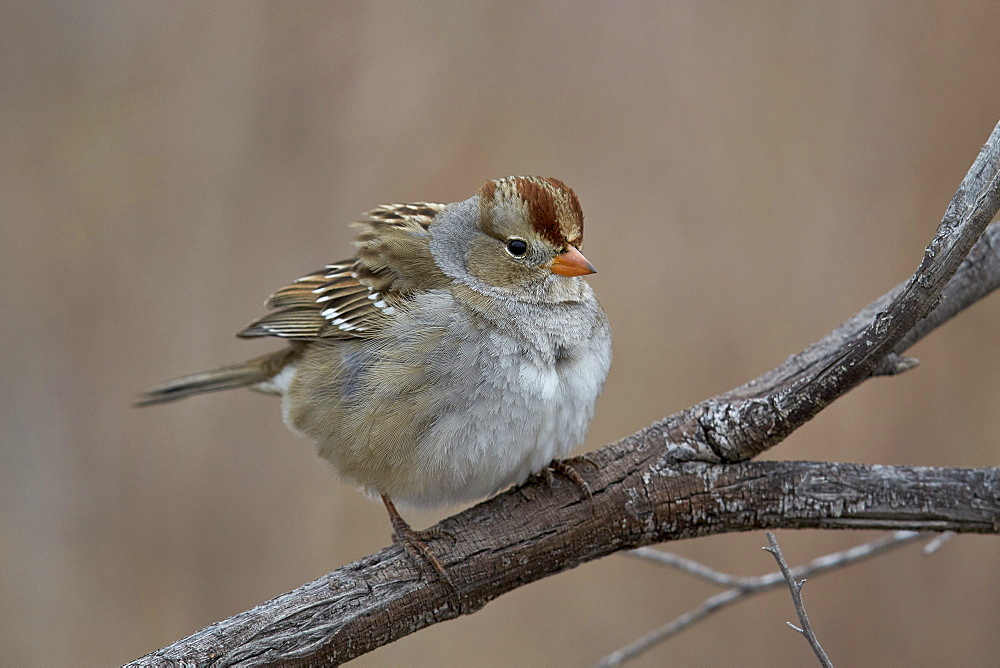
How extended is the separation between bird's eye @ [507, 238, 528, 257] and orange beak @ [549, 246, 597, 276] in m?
0.11

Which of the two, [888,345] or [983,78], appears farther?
[983,78]

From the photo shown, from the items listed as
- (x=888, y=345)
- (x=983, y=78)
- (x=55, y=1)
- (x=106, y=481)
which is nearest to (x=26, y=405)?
(x=106, y=481)

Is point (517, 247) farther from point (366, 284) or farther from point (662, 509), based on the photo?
point (662, 509)

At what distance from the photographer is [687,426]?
3.07 m

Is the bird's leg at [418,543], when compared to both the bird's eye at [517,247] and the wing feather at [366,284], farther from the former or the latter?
the bird's eye at [517,247]

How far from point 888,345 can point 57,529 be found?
13.8ft

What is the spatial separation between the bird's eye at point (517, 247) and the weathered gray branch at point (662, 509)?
29.2 inches

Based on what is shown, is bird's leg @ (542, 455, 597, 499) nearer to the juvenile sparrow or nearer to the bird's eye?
the juvenile sparrow

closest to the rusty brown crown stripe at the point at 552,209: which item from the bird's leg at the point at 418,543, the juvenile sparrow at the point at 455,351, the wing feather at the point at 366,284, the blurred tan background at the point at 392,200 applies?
the juvenile sparrow at the point at 455,351

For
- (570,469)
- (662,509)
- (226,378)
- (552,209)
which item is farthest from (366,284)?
(662,509)

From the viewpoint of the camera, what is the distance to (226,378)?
3900mm

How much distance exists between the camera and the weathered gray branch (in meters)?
2.65

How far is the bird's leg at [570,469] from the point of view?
9.98ft

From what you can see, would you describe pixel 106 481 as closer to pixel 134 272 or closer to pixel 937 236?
pixel 134 272
